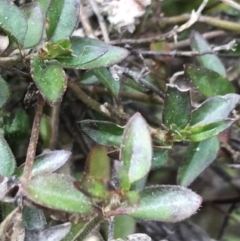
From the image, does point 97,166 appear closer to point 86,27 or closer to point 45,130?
point 45,130

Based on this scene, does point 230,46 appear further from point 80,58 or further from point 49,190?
point 49,190

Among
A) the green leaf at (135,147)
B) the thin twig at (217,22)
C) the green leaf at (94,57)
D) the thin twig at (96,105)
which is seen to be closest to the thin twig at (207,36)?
the thin twig at (217,22)

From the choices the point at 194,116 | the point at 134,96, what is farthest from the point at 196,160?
the point at 134,96

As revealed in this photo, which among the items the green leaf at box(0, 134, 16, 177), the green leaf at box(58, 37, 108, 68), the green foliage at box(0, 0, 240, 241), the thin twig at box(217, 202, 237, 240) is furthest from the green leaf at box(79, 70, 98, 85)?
the thin twig at box(217, 202, 237, 240)

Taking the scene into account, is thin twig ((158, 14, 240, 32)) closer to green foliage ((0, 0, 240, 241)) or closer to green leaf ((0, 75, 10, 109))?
green foliage ((0, 0, 240, 241))

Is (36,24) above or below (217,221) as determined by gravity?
above

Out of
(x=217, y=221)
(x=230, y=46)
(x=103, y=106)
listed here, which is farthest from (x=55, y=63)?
(x=217, y=221)
